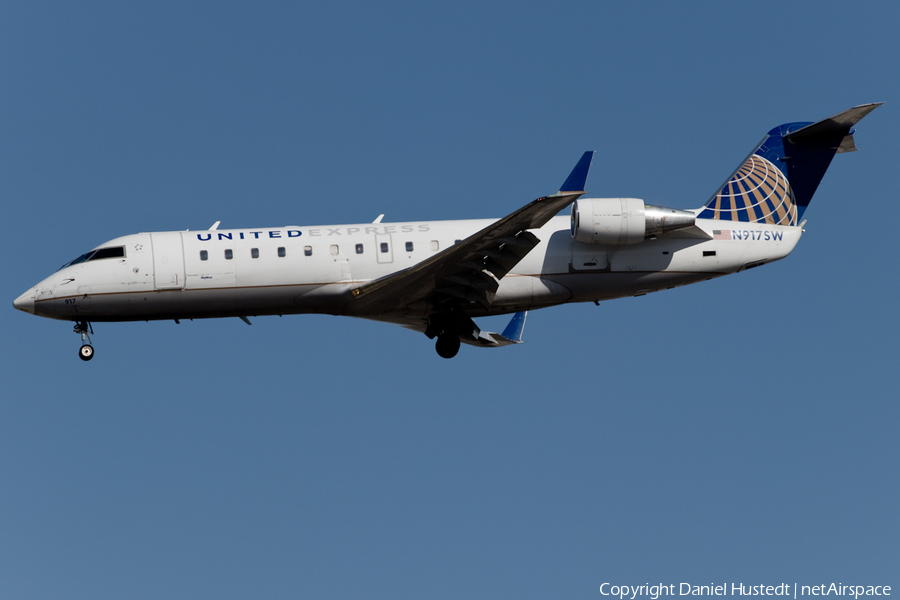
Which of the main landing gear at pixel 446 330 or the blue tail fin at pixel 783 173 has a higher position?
the blue tail fin at pixel 783 173

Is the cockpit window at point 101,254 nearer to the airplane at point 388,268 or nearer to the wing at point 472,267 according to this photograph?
the airplane at point 388,268

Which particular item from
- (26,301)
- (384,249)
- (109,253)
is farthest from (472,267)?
(26,301)

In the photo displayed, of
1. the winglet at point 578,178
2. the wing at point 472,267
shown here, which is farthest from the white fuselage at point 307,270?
the winglet at point 578,178

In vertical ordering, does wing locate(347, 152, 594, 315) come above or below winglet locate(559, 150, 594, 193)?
below

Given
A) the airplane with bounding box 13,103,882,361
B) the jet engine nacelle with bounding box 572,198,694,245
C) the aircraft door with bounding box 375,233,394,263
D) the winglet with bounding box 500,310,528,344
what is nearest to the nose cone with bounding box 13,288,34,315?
the airplane with bounding box 13,103,882,361

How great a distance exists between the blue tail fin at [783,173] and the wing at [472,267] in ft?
18.0

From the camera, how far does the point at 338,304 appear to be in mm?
23266

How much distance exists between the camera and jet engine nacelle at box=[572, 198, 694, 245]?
22.7 metres

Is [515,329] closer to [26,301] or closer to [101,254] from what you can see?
[101,254]

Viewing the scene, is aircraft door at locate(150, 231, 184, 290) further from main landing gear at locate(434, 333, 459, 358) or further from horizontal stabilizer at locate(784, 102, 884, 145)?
horizontal stabilizer at locate(784, 102, 884, 145)

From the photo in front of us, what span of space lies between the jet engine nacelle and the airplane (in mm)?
23

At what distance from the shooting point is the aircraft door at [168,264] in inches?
907

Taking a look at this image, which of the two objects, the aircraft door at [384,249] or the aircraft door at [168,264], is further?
the aircraft door at [384,249]

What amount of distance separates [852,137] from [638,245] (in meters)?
6.71
